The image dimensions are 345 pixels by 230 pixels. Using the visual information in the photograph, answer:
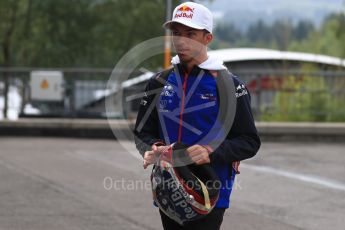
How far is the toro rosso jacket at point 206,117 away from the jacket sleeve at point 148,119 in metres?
0.04

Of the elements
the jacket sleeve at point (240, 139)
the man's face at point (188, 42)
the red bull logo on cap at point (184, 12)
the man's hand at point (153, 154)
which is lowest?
the man's hand at point (153, 154)

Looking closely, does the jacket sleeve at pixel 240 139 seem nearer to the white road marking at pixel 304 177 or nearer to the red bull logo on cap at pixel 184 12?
the red bull logo on cap at pixel 184 12

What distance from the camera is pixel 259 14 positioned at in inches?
3482

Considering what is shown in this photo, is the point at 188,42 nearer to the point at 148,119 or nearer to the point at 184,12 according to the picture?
the point at 184,12

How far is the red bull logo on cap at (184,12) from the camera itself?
4.19 meters

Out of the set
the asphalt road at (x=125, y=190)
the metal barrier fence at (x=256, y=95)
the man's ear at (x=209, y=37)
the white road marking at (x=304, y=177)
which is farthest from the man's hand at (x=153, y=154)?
the metal barrier fence at (x=256, y=95)

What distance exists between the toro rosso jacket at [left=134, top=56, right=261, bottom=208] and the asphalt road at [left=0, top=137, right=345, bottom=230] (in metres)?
3.59

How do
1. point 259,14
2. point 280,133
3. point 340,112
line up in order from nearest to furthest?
point 280,133, point 340,112, point 259,14

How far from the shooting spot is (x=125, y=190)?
10117mm

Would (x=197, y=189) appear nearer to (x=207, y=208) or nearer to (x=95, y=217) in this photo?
(x=207, y=208)

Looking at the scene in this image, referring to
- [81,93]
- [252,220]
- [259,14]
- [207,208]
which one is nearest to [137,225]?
[252,220]

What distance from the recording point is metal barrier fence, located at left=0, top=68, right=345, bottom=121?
1791cm

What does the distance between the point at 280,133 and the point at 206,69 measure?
1213 cm

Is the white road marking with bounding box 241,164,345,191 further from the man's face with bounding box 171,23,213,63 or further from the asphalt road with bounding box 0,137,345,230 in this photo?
the man's face with bounding box 171,23,213,63
